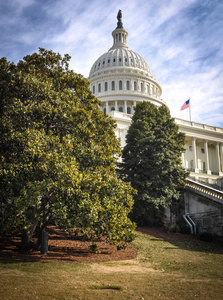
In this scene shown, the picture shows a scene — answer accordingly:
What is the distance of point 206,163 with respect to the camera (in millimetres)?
66688

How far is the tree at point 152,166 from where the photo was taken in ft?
86.9

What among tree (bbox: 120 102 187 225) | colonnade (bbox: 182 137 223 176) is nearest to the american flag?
colonnade (bbox: 182 137 223 176)

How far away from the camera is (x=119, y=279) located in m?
10.2

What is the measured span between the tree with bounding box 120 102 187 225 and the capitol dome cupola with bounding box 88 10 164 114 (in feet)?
165

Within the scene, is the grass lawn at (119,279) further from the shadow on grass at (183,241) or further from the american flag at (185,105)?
the american flag at (185,105)

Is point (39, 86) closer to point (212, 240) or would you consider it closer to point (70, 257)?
point (70, 257)

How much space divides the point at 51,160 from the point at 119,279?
600cm

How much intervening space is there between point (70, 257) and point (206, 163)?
58316 mm

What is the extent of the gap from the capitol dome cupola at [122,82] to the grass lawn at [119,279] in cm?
6949

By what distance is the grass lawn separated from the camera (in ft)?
27.3

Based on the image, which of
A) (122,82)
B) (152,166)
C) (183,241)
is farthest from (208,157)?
(183,241)

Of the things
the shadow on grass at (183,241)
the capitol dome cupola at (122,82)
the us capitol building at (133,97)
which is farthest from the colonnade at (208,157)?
the shadow on grass at (183,241)

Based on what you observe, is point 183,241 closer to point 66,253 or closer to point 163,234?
point 163,234

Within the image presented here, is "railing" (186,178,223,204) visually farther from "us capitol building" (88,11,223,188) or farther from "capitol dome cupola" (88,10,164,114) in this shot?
"capitol dome cupola" (88,10,164,114)
